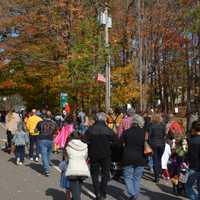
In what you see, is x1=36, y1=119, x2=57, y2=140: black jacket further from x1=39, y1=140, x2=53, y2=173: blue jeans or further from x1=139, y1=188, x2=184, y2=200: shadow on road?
x1=139, y1=188, x2=184, y2=200: shadow on road

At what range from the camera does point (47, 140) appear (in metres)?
16.5

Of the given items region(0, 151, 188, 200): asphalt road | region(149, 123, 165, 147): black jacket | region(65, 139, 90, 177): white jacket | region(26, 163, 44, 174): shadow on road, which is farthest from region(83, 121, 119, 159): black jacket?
region(26, 163, 44, 174): shadow on road

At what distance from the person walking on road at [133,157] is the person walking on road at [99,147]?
0.31m

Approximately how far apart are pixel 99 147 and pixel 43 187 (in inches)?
107

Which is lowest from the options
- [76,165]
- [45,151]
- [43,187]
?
[43,187]

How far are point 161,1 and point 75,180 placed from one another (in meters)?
42.6

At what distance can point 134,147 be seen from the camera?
39.2 ft

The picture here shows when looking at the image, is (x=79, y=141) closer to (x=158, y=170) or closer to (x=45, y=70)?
(x=158, y=170)

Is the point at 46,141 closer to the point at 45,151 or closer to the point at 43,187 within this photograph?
the point at 45,151

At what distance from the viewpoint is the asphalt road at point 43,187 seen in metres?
12.8

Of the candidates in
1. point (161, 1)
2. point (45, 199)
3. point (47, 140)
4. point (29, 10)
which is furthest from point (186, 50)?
point (45, 199)

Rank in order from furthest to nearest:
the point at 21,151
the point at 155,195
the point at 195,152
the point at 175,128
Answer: the point at 21,151 < the point at 175,128 < the point at 155,195 < the point at 195,152

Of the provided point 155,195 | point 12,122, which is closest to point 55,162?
point 12,122

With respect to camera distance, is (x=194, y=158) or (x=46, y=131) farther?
(x=46, y=131)
